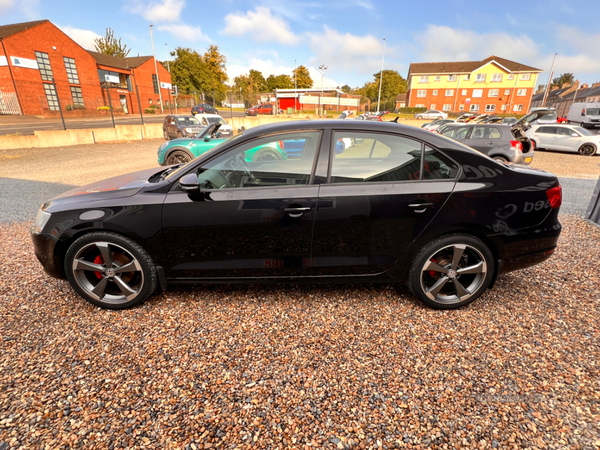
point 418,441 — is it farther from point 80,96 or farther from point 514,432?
point 80,96

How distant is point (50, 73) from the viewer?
3459 centimetres

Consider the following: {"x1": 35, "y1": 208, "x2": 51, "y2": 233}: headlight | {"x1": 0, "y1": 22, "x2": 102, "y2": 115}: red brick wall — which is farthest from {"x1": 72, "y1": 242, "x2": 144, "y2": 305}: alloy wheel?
{"x1": 0, "y1": 22, "x2": 102, "y2": 115}: red brick wall

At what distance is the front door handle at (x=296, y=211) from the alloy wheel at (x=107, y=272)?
1.40 metres

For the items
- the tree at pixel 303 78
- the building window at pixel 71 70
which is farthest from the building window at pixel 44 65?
the tree at pixel 303 78

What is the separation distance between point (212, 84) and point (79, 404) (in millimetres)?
58852

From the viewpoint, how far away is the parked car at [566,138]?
48.3 feet

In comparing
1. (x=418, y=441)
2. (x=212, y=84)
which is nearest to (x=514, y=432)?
(x=418, y=441)

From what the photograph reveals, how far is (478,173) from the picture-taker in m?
2.72

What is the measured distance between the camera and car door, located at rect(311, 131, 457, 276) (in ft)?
8.71

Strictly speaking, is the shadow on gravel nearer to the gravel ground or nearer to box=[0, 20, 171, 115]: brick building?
the gravel ground

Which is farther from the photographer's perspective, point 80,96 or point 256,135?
point 80,96

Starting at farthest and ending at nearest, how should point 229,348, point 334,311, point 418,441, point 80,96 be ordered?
1. point 80,96
2. point 334,311
3. point 229,348
4. point 418,441

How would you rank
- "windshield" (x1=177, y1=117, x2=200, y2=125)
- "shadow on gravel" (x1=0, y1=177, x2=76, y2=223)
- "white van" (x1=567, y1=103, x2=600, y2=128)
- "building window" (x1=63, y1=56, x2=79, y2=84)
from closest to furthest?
"shadow on gravel" (x1=0, y1=177, x2=76, y2=223), "windshield" (x1=177, y1=117, x2=200, y2=125), "white van" (x1=567, y1=103, x2=600, y2=128), "building window" (x1=63, y1=56, x2=79, y2=84)

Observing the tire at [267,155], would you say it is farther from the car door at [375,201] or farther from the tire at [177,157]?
the tire at [177,157]
